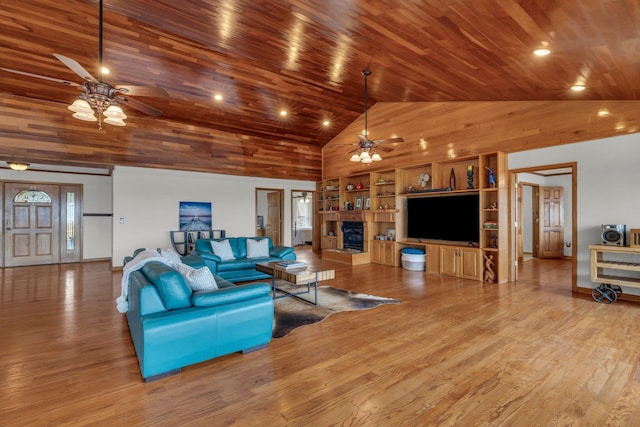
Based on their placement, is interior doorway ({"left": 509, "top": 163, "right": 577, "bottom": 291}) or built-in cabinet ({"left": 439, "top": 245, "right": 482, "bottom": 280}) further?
interior doorway ({"left": 509, "top": 163, "right": 577, "bottom": 291})

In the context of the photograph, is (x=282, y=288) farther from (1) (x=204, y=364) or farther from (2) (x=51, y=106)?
(2) (x=51, y=106)

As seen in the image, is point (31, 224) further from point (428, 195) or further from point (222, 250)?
point (428, 195)

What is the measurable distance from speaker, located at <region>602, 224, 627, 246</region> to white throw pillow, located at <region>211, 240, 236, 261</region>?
20.2ft

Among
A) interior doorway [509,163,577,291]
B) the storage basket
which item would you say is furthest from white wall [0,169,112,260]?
interior doorway [509,163,577,291]

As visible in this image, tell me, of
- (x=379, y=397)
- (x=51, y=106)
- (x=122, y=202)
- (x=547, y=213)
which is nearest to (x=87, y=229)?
(x=122, y=202)

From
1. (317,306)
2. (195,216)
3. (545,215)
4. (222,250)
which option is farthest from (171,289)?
(545,215)

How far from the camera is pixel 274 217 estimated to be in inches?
432

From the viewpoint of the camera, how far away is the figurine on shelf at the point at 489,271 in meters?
Answer: 5.93

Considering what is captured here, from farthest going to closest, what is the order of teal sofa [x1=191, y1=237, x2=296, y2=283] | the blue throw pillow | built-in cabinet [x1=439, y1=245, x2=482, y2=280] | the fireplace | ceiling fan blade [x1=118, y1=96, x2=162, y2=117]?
the fireplace
built-in cabinet [x1=439, y1=245, x2=482, y2=280]
teal sofa [x1=191, y1=237, x2=296, y2=283]
ceiling fan blade [x1=118, y1=96, x2=162, y2=117]
the blue throw pillow

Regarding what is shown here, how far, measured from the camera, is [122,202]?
7.73 meters

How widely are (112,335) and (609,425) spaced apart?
4.33 m

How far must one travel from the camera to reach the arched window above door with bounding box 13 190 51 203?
797cm

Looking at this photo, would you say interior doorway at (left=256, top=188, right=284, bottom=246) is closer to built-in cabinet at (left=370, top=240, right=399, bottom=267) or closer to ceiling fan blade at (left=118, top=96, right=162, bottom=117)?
built-in cabinet at (left=370, top=240, right=399, bottom=267)

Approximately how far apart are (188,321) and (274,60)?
13.7 ft
